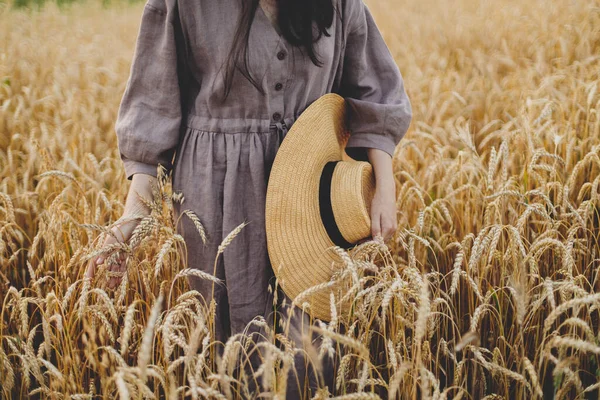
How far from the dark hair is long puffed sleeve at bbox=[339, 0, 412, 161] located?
0.12m

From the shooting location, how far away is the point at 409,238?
154 centimetres

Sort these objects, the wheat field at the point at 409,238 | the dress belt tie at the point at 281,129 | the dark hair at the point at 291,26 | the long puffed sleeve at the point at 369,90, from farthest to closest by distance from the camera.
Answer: the long puffed sleeve at the point at 369,90
the dress belt tie at the point at 281,129
the dark hair at the point at 291,26
the wheat field at the point at 409,238

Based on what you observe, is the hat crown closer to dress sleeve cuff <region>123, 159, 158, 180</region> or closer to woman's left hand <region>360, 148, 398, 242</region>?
woman's left hand <region>360, 148, 398, 242</region>

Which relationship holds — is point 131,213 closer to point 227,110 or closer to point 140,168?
point 140,168

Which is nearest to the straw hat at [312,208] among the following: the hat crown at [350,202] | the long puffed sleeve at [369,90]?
the hat crown at [350,202]

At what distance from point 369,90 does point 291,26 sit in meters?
0.33

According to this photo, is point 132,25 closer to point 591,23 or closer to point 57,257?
point 591,23

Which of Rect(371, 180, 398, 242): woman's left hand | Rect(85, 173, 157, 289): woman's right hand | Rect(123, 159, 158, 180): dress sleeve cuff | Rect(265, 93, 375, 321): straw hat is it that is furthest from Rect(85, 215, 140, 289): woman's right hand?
Rect(371, 180, 398, 242): woman's left hand

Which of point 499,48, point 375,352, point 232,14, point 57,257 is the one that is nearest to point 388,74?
point 232,14

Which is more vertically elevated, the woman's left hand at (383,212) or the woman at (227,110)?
the woman at (227,110)

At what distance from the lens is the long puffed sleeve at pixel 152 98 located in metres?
1.29

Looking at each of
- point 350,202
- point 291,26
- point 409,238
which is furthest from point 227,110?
point 409,238

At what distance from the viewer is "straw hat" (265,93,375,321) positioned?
1.29 meters

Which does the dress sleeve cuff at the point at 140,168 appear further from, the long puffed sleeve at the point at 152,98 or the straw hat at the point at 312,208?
the straw hat at the point at 312,208
